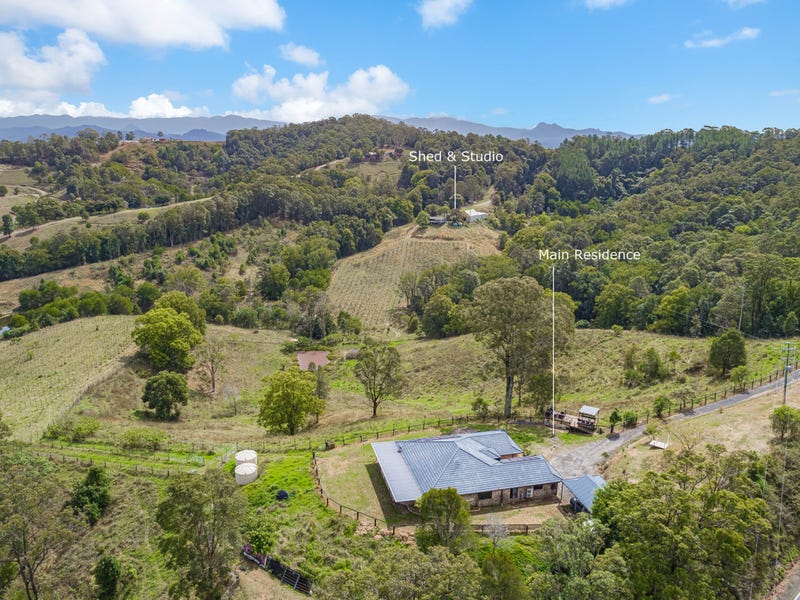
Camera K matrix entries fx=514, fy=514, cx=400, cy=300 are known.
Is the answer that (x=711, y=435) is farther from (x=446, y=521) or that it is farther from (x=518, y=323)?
(x=446, y=521)

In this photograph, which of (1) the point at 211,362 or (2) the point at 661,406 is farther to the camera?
(1) the point at 211,362

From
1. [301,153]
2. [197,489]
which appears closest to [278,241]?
[301,153]

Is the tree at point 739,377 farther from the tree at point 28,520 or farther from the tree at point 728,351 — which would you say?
the tree at point 28,520

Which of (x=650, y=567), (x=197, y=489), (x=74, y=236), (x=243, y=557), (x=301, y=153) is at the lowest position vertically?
(x=243, y=557)

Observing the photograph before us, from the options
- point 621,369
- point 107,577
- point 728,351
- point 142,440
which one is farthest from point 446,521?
point 621,369

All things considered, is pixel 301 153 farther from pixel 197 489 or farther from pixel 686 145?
pixel 197 489

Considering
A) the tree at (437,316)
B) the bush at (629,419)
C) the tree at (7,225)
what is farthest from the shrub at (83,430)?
the tree at (7,225)

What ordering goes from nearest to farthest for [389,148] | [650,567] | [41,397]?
[650,567]
[41,397]
[389,148]
